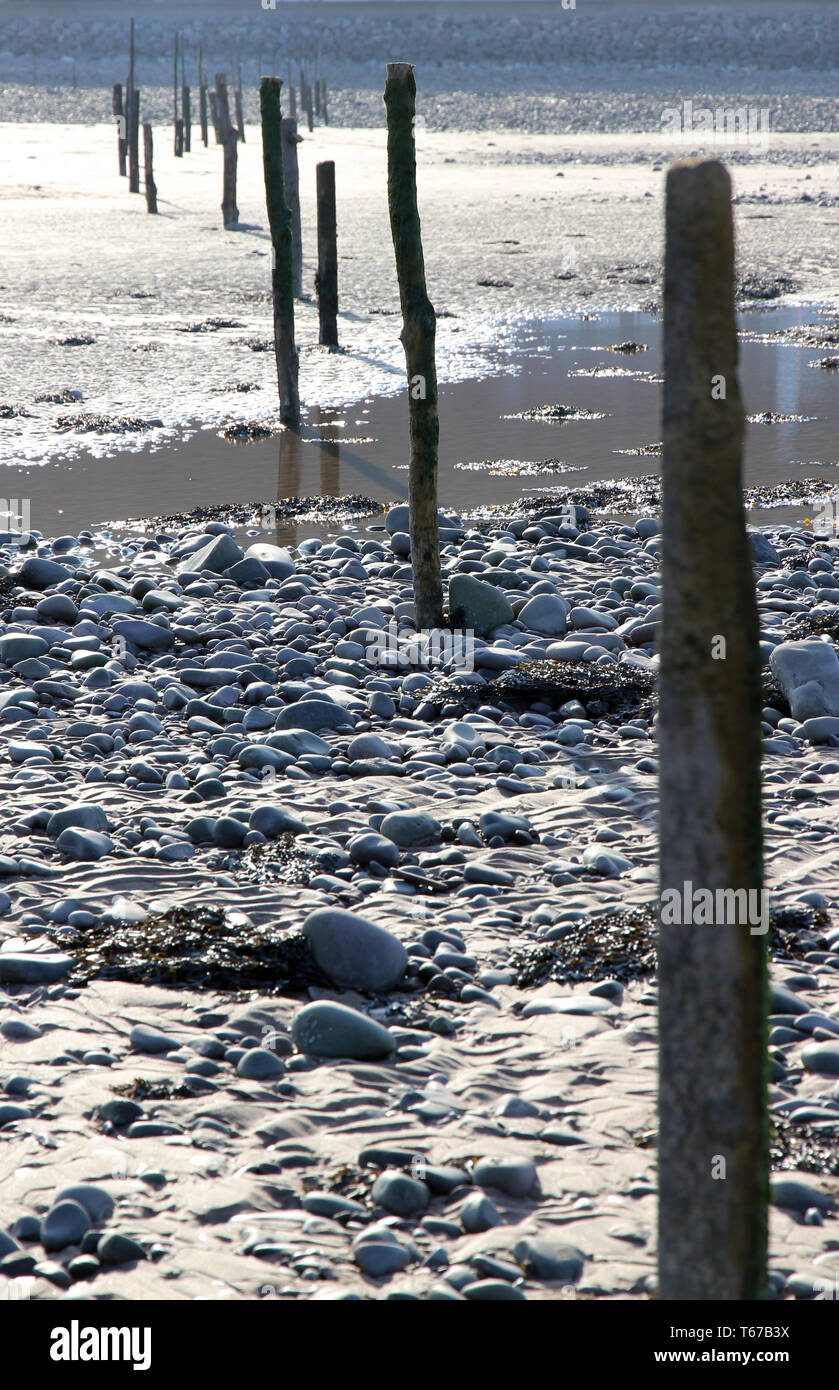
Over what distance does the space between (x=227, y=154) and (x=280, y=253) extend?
601 inches

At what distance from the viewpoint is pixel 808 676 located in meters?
6.33

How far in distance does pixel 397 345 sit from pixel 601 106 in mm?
44173

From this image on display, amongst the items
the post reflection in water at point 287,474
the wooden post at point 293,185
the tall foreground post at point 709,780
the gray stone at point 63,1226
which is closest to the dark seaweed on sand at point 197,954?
the gray stone at point 63,1226

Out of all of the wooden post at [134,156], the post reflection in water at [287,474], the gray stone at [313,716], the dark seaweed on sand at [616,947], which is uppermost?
the wooden post at [134,156]

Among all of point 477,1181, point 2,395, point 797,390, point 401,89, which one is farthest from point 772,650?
point 2,395

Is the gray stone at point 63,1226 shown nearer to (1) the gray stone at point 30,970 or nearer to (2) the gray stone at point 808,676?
(1) the gray stone at point 30,970

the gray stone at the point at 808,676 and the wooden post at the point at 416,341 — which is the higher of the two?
the wooden post at the point at 416,341

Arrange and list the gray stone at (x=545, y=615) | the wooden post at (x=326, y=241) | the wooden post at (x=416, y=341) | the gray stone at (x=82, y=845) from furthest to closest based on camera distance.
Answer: the wooden post at (x=326, y=241) → the gray stone at (x=545, y=615) → the wooden post at (x=416, y=341) → the gray stone at (x=82, y=845)

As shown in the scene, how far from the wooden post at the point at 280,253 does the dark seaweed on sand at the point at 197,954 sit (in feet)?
29.6

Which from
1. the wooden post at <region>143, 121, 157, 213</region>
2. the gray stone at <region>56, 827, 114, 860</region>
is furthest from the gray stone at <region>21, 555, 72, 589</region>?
the wooden post at <region>143, 121, 157, 213</region>

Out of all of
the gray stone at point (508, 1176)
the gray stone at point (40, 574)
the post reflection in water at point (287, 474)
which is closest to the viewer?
the gray stone at point (508, 1176)

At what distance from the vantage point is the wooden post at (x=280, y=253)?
40.1 feet

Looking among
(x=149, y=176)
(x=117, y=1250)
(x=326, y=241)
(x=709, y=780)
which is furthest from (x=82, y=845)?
(x=149, y=176)

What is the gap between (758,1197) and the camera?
1.90 m
